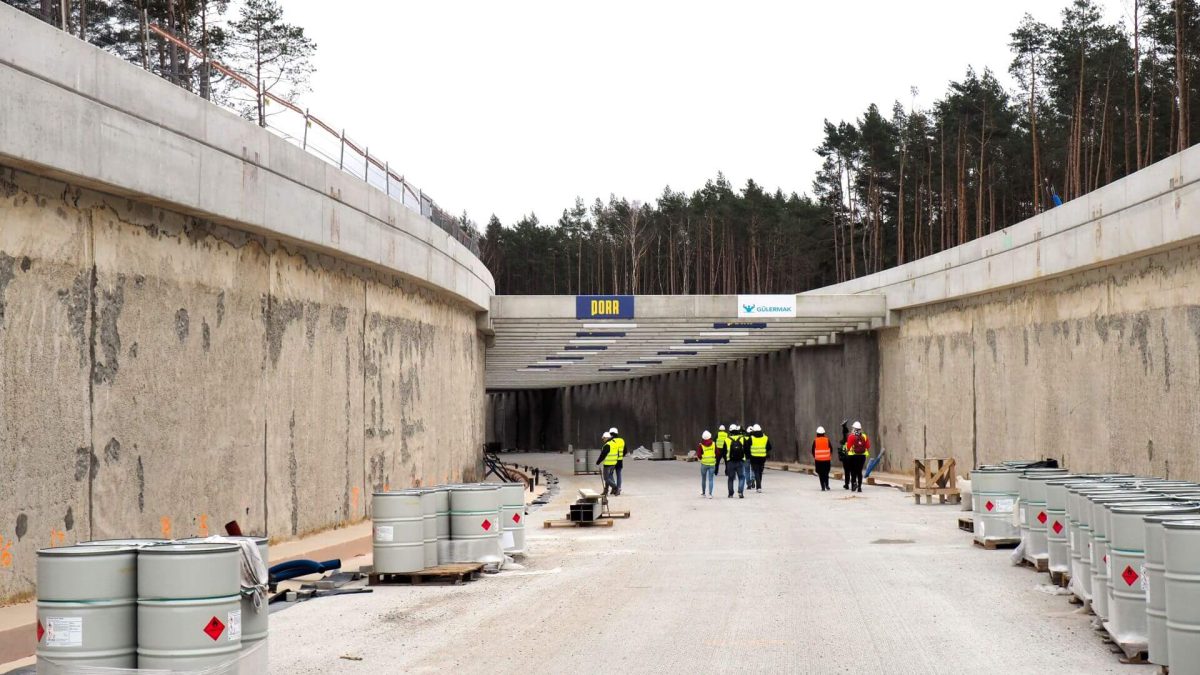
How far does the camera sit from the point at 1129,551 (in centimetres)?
889

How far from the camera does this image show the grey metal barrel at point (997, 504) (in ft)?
55.3

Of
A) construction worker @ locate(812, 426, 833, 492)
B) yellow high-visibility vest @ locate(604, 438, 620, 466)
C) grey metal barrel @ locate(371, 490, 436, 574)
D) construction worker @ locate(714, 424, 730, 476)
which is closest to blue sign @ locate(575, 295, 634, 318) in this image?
construction worker @ locate(714, 424, 730, 476)

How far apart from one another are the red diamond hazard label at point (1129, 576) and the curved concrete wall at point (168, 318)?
9.55 meters

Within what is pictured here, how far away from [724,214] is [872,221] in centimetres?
1782

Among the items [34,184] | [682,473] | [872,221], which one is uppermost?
[872,221]

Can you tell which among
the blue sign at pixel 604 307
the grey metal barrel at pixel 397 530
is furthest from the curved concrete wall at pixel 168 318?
the blue sign at pixel 604 307

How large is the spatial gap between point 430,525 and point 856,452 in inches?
714

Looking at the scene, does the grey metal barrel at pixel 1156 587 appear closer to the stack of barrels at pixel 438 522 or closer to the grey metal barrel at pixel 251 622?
the grey metal barrel at pixel 251 622

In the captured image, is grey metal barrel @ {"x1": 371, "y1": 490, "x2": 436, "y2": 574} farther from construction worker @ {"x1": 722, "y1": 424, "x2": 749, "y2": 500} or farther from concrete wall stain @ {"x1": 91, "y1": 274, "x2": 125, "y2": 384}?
construction worker @ {"x1": 722, "y1": 424, "x2": 749, "y2": 500}

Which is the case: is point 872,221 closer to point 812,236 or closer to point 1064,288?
point 812,236

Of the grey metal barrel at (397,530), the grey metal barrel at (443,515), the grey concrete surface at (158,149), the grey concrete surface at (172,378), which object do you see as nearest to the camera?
the grey concrete surface at (158,149)

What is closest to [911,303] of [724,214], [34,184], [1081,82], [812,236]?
[1081,82]

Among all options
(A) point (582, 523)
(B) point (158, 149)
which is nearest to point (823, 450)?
(A) point (582, 523)

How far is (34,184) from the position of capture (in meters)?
12.0
